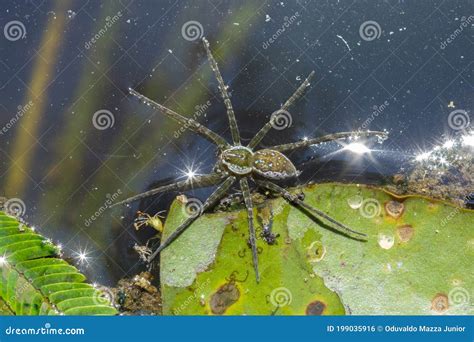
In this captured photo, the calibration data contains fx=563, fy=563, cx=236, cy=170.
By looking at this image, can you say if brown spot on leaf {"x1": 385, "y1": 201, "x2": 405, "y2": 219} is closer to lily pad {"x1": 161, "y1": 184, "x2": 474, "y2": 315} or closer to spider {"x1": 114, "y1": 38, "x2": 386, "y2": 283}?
lily pad {"x1": 161, "y1": 184, "x2": 474, "y2": 315}

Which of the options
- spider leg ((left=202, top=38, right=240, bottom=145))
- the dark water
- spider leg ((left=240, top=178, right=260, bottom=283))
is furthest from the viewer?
the dark water

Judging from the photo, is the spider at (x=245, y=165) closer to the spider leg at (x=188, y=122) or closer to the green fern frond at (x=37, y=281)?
the spider leg at (x=188, y=122)

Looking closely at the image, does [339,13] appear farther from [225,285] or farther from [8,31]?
[8,31]

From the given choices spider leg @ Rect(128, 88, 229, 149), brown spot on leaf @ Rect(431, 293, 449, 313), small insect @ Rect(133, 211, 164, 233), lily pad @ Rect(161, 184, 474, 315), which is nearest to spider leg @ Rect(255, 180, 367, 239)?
lily pad @ Rect(161, 184, 474, 315)

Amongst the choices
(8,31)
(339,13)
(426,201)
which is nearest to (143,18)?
(8,31)

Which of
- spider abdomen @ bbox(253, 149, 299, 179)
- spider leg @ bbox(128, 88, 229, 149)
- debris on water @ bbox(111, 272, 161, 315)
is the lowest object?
debris on water @ bbox(111, 272, 161, 315)

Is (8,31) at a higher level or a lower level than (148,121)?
higher
